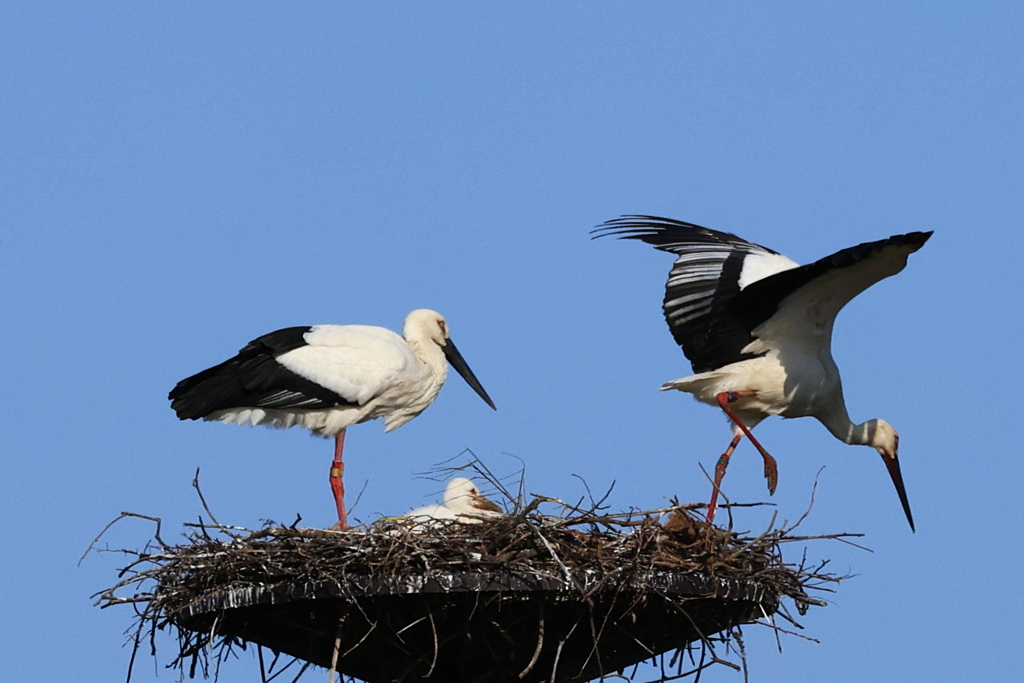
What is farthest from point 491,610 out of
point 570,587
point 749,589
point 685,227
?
point 685,227

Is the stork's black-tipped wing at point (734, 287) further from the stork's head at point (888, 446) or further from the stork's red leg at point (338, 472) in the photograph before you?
the stork's red leg at point (338, 472)

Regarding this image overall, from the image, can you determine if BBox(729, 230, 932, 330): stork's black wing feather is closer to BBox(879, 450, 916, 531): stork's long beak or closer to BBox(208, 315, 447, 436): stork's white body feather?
BBox(879, 450, 916, 531): stork's long beak

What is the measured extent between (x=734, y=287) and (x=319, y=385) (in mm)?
2539

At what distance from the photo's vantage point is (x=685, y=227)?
11555mm

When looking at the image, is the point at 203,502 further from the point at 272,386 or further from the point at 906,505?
the point at 906,505

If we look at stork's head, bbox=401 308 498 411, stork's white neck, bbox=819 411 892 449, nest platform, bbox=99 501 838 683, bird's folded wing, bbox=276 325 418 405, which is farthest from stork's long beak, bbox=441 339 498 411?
nest platform, bbox=99 501 838 683

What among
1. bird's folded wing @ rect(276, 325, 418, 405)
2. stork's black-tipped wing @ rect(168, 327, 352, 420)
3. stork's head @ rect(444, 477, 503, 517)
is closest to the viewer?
stork's head @ rect(444, 477, 503, 517)

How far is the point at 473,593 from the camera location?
7.43 metres

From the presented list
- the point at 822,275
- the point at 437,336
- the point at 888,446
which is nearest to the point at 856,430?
the point at 888,446

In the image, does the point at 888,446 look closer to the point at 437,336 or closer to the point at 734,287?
the point at 734,287

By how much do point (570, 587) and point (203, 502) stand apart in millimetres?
1846

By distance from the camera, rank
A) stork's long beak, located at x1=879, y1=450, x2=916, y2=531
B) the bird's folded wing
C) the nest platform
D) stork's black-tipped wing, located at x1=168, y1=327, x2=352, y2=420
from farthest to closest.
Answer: stork's long beak, located at x1=879, y1=450, x2=916, y2=531
the bird's folded wing
stork's black-tipped wing, located at x1=168, y1=327, x2=352, y2=420
the nest platform

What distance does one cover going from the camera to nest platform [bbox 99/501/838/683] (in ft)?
24.5

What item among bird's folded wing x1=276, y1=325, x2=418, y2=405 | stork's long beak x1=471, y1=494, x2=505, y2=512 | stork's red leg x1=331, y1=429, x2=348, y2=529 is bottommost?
stork's long beak x1=471, y1=494, x2=505, y2=512
